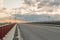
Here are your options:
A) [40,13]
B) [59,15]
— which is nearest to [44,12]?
[40,13]

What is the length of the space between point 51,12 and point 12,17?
15.2ft

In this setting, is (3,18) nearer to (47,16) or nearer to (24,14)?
(24,14)

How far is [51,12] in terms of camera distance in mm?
24453

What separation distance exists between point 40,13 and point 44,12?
46 centimetres

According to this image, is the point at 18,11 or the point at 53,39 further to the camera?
the point at 18,11

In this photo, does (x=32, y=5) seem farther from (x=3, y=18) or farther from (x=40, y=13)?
(x=3, y=18)

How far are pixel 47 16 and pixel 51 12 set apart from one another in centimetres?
87

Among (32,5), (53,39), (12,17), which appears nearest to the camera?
(53,39)

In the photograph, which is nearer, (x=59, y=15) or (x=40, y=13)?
(x=59, y=15)

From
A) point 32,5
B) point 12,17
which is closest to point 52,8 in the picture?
point 32,5

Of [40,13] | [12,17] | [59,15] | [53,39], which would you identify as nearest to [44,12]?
[40,13]

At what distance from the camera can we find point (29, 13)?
2438 cm

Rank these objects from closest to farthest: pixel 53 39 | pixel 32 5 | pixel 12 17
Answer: pixel 53 39 < pixel 12 17 < pixel 32 5

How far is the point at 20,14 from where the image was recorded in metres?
24.0
